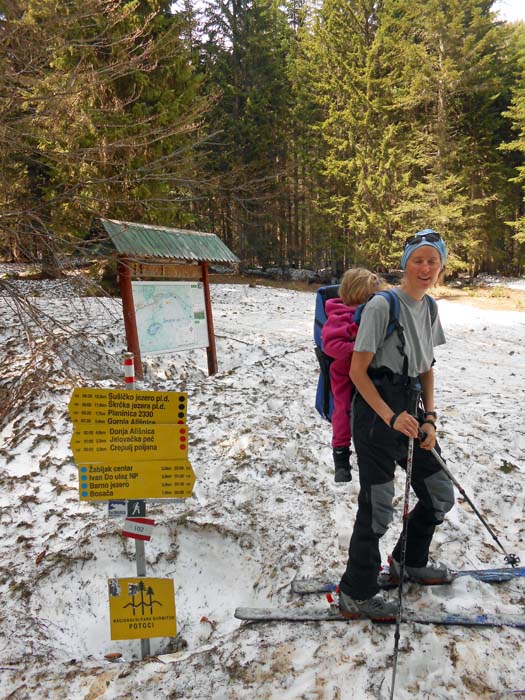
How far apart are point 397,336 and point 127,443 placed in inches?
66.0

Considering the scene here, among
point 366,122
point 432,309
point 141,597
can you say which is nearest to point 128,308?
point 141,597

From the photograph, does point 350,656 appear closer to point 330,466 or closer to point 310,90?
point 330,466

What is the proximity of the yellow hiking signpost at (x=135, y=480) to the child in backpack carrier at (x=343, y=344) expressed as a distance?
3.12ft

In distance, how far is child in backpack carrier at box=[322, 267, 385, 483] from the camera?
8.55ft

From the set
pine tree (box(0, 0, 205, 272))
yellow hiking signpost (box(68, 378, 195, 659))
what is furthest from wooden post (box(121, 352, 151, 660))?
pine tree (box(0, 0, 205, 272))

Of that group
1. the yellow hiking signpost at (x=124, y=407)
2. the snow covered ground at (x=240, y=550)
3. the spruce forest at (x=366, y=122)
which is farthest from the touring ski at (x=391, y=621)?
the spruce forest at (x=366, y=122)

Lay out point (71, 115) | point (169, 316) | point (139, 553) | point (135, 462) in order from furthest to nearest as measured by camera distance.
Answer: point (169, 316), point (71, 115), point (139, 553), point (135, 462)

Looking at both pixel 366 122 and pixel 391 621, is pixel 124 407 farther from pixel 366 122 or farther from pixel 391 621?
pixel 366 122

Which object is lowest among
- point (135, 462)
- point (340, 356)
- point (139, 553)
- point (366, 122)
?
point (139, 553)

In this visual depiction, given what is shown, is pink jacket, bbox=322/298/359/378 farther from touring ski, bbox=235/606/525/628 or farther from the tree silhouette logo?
the tree silhouette logo

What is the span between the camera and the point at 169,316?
275 inches

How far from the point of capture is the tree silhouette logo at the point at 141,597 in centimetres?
276

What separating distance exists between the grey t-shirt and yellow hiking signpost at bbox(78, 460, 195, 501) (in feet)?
4.44

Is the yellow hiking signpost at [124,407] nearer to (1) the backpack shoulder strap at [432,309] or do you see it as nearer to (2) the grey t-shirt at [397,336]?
(2) the grey t-shirt at [397,336]
